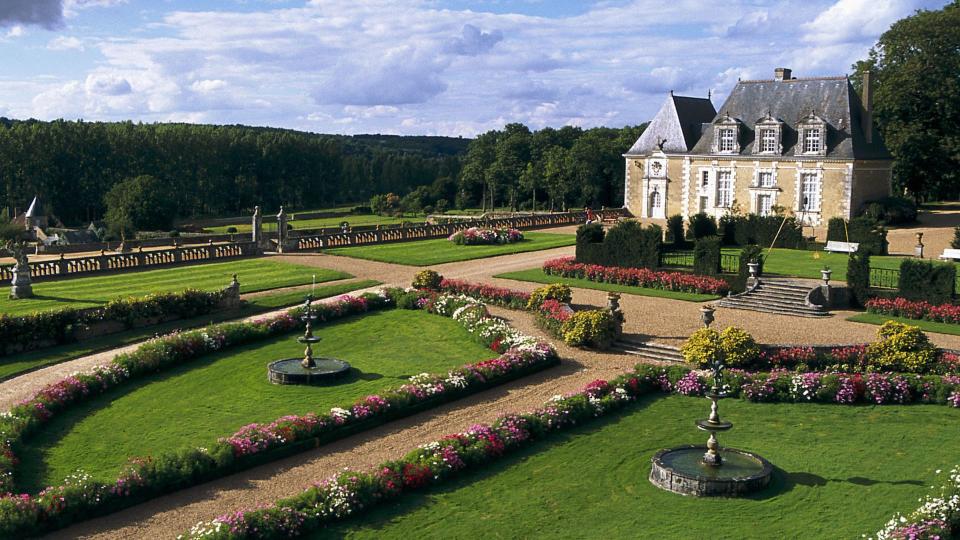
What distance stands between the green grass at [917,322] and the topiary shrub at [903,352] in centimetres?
516

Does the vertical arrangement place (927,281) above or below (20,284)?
above

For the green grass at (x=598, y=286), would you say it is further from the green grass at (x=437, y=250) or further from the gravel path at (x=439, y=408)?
the green grass at (x=437, y=250)

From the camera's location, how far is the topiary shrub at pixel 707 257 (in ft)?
119

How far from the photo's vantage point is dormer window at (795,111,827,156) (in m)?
54.7

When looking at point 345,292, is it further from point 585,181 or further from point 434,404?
point 585,181

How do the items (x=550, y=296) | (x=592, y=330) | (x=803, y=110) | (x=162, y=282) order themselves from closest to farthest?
(x=592, y=330), (x=550, y=296), (x=162, y=282), (x=803, y=110)

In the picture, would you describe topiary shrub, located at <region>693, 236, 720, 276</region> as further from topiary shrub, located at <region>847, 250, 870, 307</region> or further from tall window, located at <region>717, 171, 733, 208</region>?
tall window, located at <region>717, 171, 733, 208</region>

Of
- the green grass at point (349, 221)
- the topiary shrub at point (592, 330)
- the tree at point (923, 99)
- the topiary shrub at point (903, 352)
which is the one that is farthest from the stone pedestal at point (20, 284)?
the tree at point (923, 99)

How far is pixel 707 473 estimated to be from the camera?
1678cm

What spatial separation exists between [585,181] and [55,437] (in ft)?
232

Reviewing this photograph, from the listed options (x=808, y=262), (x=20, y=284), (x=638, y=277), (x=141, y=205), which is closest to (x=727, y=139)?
(x=808, y=262)

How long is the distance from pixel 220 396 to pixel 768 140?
146 ft

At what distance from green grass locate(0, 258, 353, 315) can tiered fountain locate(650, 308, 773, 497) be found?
23082 millimetres

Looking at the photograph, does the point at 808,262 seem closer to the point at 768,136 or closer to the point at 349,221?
the point at 768,136
